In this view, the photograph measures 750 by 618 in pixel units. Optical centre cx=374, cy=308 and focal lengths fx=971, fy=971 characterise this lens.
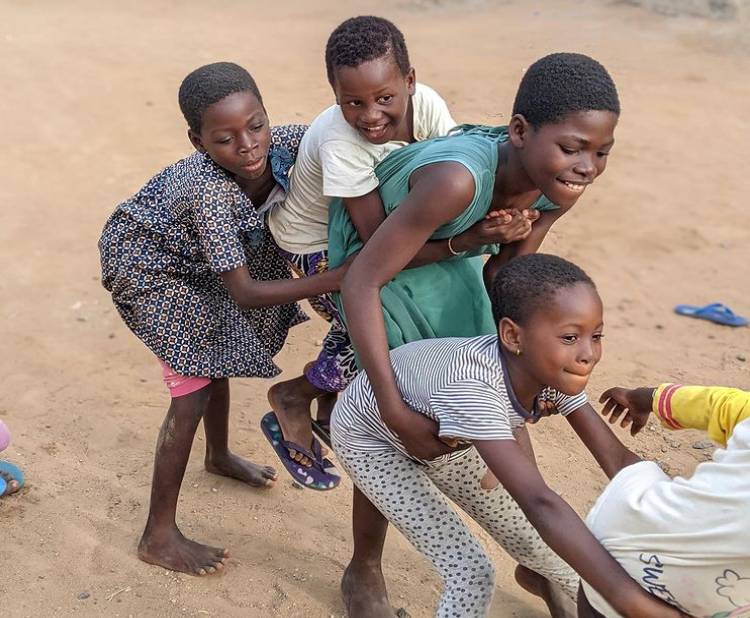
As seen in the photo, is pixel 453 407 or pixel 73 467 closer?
pixel 453 407

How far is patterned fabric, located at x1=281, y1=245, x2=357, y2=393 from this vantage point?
3023 mm

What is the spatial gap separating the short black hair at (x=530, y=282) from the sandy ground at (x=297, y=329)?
1211 millimetres

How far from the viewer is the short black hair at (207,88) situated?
279 centimetres

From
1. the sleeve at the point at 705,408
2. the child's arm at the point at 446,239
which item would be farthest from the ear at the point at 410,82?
the sleeve at the point at 705,408

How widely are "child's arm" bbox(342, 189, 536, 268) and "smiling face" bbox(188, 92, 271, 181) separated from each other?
1.12 feet

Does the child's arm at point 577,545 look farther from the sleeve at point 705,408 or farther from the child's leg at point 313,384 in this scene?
the child's leg at point 313,384

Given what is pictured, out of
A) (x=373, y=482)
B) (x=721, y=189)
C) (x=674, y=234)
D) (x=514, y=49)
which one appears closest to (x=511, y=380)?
(x=373, y=482)

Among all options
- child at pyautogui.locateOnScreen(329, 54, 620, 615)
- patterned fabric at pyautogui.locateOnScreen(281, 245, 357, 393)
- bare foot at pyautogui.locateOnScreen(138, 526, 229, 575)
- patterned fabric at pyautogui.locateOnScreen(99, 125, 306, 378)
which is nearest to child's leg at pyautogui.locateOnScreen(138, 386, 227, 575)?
bare foot at pyautogui.locateOnScreen(138, 526, 229, 575)

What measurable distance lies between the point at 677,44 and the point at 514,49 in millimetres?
1554

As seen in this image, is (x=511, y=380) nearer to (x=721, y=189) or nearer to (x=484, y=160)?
(x=484, y=160)

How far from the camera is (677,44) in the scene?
8.93 metres

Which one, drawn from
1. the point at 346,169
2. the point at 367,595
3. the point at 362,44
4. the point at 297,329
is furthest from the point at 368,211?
the point at 297,329

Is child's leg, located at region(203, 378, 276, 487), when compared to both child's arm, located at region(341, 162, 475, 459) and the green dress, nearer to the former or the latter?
the green dress

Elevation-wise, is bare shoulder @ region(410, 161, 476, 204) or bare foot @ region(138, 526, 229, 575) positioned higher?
bare shoulder @ region(410, 161, 476, 204)
